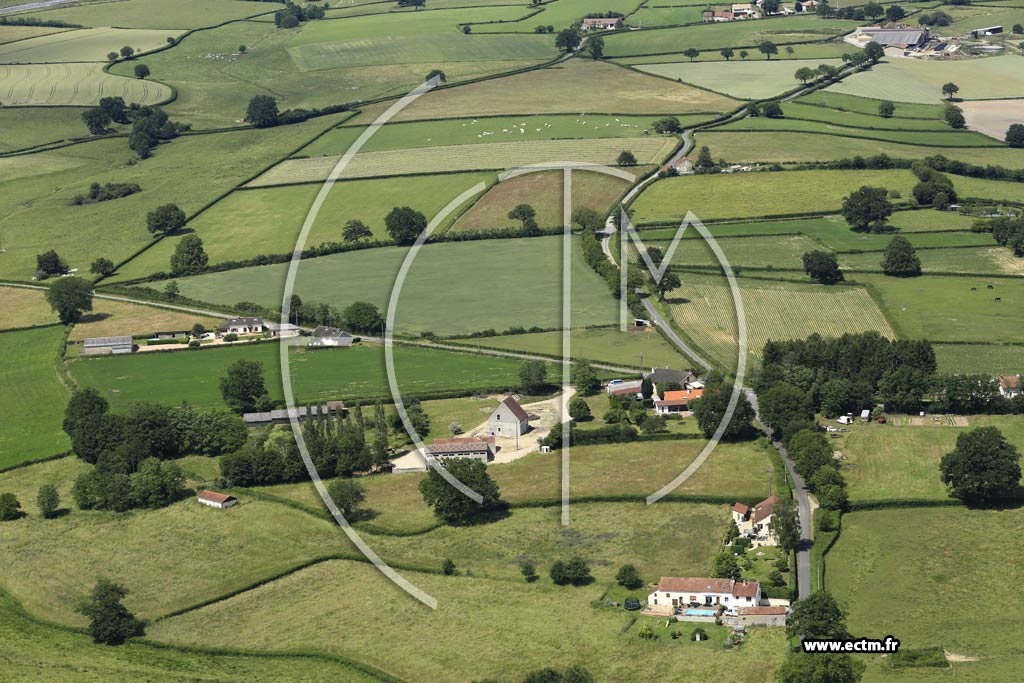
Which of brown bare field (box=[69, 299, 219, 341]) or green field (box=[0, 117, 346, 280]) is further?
green field (box=[0, 117, 346, 280])

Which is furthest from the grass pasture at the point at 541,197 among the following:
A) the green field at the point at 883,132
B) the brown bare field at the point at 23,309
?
the brown bare field at the point at 23,309

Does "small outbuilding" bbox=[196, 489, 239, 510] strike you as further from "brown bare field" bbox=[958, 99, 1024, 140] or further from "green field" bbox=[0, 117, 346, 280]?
"brown bare field" bbox=[958, 99, 1024, 140]

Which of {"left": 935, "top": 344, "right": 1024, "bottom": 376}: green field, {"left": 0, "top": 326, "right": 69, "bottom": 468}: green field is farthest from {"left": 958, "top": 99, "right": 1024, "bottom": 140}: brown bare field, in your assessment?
{"left": 0, "top": 326, "right": 69, "bottom": 468}: green field

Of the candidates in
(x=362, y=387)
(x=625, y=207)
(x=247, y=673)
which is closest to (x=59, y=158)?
(x=625, y=207)

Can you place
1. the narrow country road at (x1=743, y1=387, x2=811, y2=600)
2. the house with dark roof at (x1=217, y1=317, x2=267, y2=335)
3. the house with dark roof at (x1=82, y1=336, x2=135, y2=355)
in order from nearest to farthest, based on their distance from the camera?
the narrow country road at (x1=743, y1=387, x2=811, y2=600) < the house with dark roof at (x1=82, y1=336, x2=135, y2=355) < the house with dark roof at (x1=217, y1=317, x2=267, y2=335)

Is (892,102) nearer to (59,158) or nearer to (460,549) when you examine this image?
(59,158)

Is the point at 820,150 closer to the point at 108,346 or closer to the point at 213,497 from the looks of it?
the point at 108,346

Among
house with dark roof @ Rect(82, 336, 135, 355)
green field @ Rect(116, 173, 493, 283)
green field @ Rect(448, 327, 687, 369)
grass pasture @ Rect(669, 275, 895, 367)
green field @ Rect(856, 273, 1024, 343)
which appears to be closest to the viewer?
green field @ Rect(448, 327, 687, 369)
